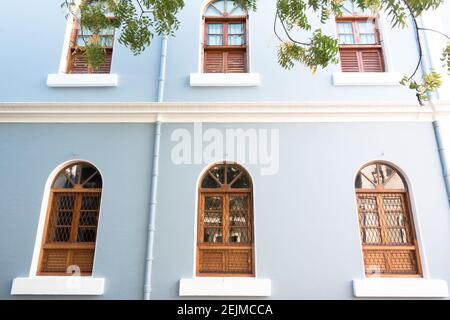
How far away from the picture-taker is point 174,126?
543 cm

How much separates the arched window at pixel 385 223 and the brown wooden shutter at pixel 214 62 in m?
2.98

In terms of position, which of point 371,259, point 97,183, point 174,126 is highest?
point 174,126

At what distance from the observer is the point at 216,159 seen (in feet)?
17.2

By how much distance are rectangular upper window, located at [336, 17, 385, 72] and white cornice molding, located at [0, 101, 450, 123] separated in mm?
965

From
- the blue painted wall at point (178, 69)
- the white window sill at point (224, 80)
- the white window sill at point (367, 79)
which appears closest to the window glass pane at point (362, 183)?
the blue painted wall at point (178, 69)

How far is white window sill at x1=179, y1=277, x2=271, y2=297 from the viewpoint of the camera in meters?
4.58

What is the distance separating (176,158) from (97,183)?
4.31 ft

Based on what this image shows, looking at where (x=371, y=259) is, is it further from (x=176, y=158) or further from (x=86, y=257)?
(x=86, y=257)

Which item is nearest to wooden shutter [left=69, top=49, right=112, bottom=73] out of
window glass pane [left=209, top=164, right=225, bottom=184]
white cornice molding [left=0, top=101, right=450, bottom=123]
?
white cornice molding [left=0, top=101, right=450, bottom=123]

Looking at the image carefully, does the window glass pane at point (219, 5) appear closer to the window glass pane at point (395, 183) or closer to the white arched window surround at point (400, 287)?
Result: the window glass pane at point (395, 183)

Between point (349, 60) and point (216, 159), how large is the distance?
3.00 metres

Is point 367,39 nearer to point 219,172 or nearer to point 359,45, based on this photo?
point 359,45
